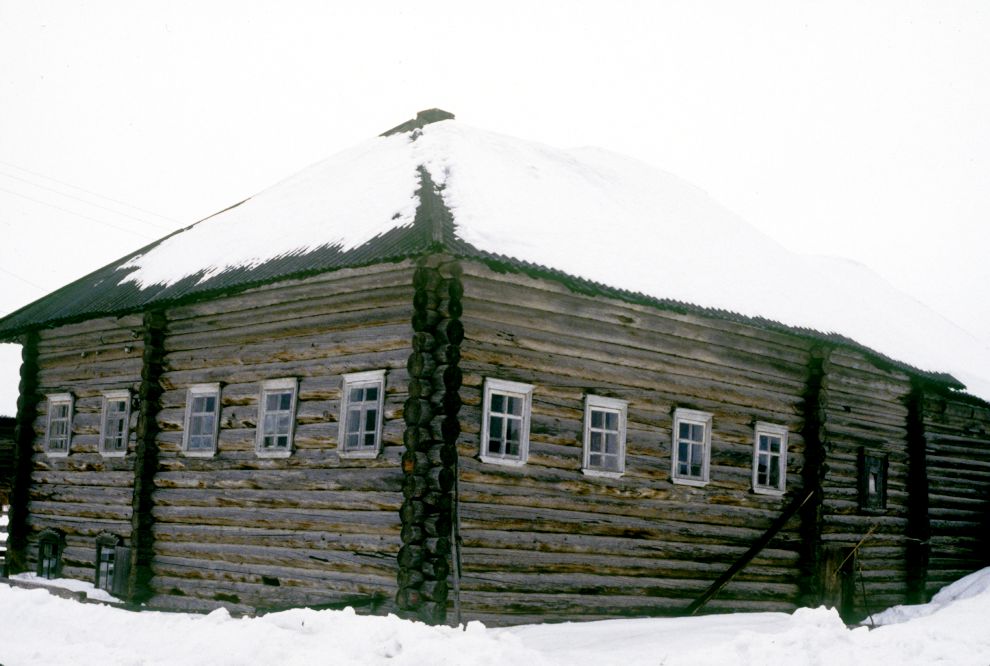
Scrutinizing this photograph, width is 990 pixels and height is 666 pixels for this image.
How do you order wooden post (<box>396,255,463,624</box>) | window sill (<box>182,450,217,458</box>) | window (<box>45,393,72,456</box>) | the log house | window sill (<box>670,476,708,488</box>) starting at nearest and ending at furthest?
wooden post (<box>396,255,463,624</box>) < the log house < window sill (<box>670,476,708,488</box>) < window sill (<box>182,450,217,458</box>) < window (<box>45,393,72,456</box>)

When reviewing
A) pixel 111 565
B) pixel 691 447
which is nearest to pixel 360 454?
pixel 691 447

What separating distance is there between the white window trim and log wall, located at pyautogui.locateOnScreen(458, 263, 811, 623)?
694cm

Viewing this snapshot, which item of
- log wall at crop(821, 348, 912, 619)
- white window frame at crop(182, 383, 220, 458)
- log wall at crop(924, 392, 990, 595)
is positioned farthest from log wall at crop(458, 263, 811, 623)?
log wall at crop(924, 392, 990, 595)

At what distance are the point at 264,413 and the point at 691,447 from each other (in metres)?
5.79

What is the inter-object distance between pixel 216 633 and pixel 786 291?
1096 centimetres

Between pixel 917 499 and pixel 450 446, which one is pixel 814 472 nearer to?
pixel 917 499

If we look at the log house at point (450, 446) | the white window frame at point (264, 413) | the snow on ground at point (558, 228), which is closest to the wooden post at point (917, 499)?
the log house at point (450, 446)

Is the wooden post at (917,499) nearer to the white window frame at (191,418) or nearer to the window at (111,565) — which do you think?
the white window frame at (191,418)

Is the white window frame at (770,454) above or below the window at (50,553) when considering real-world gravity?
above

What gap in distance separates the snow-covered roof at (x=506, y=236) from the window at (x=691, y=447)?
1.56m

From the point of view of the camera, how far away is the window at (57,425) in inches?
698

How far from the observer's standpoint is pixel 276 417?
1348 centimetres

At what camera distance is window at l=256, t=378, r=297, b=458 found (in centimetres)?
1314

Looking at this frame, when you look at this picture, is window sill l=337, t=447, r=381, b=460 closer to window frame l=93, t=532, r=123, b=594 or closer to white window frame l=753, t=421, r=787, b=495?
window frame l=93, t=532, r=123, b=594
